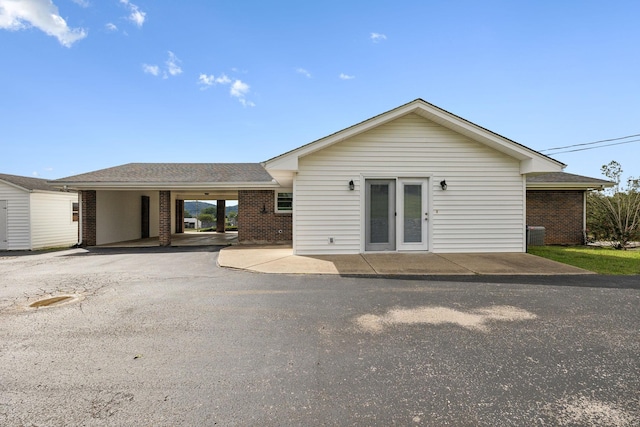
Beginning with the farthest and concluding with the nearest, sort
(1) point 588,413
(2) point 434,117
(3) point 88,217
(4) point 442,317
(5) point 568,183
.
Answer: (3) point 88,217
(5) point 568,183
(2) point 434,117
(4) point 442,317
(1) point 588,413

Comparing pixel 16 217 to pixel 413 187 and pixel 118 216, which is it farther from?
pixel 413 187

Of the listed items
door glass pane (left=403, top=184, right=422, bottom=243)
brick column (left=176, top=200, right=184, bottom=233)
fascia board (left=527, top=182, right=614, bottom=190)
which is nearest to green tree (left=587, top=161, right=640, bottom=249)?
fascia board (left=527, top=182, right=614, bottom=190)

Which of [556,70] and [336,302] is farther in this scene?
Result: [556,70]

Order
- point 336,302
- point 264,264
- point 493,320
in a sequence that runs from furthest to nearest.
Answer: point 264,264 → point 336,302 → point 493,320

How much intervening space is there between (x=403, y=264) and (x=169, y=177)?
35.5 ft

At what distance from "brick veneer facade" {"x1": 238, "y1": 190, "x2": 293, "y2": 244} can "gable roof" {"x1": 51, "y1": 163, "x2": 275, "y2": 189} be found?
27.5 inches

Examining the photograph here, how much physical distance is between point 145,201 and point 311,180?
44.6ft

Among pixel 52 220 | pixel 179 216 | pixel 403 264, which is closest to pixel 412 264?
pixel 403 264

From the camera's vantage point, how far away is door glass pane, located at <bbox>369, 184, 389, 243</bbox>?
915 cm

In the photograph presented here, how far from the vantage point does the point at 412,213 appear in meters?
9.23

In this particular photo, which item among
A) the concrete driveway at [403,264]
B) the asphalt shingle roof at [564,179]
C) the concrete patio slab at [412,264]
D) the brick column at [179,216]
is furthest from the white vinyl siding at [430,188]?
the brick column at [179,216]

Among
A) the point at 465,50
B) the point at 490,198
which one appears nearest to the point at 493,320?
the point at 490,198

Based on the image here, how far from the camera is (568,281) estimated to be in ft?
19.4

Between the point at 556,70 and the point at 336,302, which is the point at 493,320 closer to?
the point at 336,302
